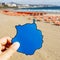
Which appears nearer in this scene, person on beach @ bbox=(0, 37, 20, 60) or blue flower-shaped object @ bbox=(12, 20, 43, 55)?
person on beach @ bbox=(0, 37, 20, 60)

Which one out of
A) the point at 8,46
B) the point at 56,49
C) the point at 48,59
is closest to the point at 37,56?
the point at 48,59

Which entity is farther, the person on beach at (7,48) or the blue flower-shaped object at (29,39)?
the blue flower-shaped object at (29,39)

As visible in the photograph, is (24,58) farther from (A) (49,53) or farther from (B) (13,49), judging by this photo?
(B) (13,49)
